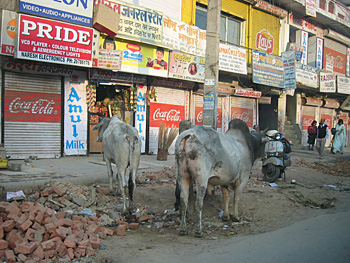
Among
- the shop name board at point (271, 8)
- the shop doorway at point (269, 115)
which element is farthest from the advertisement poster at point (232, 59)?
the shop doorway at point (269, 115)

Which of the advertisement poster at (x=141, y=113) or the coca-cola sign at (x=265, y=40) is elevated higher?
the coca-cola sign at (x=265, y=40)

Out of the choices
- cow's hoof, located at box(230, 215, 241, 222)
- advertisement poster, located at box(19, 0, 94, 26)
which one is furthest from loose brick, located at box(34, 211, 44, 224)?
advertisement poster, located at box(19, 0, 94, 26)

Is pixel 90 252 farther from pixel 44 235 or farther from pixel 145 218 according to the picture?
pixel 145 218

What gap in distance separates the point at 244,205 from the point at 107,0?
28.1 feet

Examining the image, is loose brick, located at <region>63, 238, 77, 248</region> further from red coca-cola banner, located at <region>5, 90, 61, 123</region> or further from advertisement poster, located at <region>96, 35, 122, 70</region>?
advertisement poster, located at <region>96, 35, 122, 70</region>

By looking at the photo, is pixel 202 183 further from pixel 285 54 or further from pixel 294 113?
pixel 294 113

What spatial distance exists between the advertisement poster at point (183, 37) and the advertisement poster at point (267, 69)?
3.96m

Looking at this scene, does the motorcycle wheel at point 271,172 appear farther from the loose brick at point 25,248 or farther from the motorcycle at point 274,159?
the loose brick at point 25,248

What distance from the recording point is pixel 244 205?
265 inches

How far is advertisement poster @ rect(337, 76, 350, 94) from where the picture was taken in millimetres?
23297

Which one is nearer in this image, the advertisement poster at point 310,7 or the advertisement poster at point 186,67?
the advertisement poster at point 186,67

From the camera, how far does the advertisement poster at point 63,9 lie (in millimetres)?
9539

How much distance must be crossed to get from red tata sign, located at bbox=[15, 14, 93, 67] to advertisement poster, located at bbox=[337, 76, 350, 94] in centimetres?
1959

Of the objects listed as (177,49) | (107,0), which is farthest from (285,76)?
(107,0)
